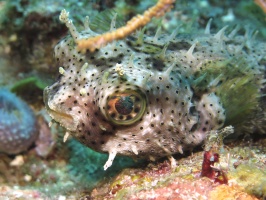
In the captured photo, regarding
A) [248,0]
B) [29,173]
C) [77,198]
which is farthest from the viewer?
[248,0]

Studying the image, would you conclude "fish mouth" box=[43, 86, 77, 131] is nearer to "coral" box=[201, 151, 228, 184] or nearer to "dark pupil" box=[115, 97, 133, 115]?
"dark pupil" box=[115, 97, 133, 115]

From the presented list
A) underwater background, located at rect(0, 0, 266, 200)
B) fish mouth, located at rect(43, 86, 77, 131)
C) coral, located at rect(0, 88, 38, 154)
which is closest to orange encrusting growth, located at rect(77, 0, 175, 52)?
underwater background, located at rect(0, 0, 266, 200)

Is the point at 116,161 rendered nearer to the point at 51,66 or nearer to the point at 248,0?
the point at 51,66

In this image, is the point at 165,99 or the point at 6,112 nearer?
the point at 165,99

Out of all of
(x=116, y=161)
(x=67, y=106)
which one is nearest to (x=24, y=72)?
(x=116, y=161)

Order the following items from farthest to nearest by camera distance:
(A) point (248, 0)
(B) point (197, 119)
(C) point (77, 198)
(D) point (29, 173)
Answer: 1. (A) point (248, 0)
2. (D) point (29, 173)
3. (C) point (77, 198)
4. (B) point (197, 119)

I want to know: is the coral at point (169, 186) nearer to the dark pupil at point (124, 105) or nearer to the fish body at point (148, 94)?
the fish body at point (148, 94)
